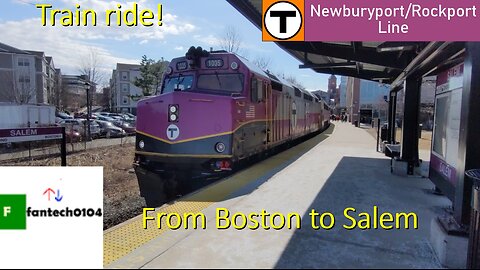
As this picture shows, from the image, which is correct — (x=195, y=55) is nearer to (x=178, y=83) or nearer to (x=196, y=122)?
(x=178, y=83)

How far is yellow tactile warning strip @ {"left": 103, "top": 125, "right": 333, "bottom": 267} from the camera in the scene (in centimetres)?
Answer: 404

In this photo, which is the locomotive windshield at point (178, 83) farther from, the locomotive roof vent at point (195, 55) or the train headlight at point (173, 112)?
the train headlight at point (173, 112)

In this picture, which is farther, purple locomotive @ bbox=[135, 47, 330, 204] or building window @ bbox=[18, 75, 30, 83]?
building window @ bbox=[18, 75, 30, 83]

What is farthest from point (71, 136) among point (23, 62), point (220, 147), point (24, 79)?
point (23, 62)

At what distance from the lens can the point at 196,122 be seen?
7223mm

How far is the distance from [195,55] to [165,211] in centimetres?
428

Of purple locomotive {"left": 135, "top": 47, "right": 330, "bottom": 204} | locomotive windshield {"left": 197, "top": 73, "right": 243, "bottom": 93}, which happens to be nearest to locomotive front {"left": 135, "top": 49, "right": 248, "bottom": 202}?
purple locomotive {"left": 135, "top": 47, "right": 330, "bottom": 204}

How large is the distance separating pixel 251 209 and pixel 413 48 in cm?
548

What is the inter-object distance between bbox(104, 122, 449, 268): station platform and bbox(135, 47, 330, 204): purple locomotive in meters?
0.84

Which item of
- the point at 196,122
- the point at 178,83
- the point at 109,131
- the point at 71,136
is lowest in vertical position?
the point at 109,131

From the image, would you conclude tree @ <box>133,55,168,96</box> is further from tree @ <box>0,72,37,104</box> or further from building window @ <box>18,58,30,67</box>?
building window @ <box>18,58,30,67</box>

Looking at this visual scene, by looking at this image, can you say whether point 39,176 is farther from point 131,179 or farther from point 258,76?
point 131,179

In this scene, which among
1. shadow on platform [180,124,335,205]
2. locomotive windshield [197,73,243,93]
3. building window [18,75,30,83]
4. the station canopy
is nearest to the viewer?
the station canopy

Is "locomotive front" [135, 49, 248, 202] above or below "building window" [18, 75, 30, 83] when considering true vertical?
below
